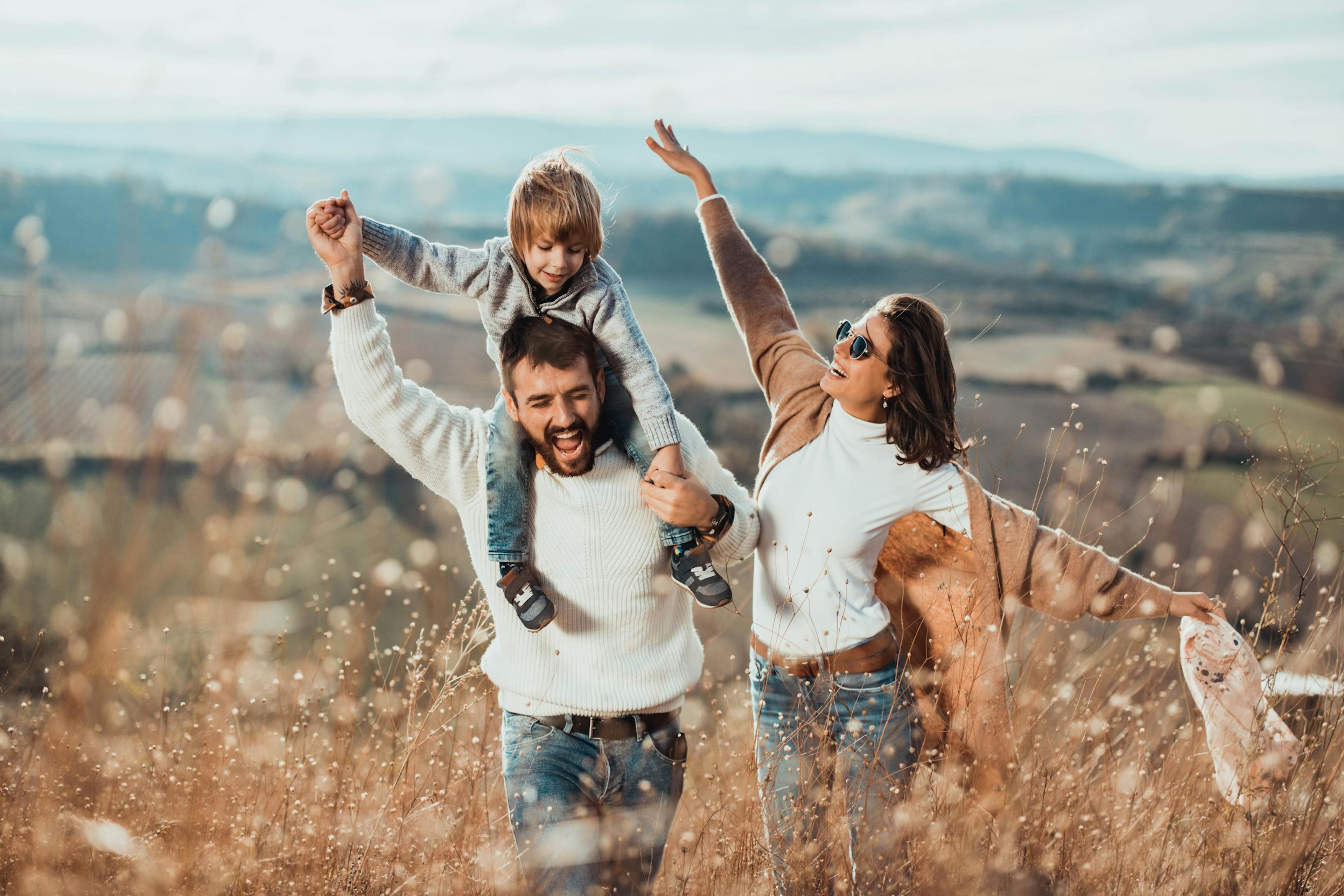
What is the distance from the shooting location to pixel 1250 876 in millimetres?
2195

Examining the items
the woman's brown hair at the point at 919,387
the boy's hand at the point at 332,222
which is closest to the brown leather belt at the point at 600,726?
the woman's brown hair at the point at 919,387

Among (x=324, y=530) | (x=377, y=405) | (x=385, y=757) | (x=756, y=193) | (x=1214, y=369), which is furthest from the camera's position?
(x=756, y=193)

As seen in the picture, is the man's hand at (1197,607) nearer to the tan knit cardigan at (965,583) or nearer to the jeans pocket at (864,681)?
the tan knit cardigan at (965,583)

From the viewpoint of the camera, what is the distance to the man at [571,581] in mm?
1979

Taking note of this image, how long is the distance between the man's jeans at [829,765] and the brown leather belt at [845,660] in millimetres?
15

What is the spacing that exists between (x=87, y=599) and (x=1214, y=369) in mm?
49901

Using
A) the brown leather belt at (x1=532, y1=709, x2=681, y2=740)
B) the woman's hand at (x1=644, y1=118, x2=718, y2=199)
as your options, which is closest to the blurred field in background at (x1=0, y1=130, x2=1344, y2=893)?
the brown leather belt at (x1=532, y1=709, x2=681, y2=740)

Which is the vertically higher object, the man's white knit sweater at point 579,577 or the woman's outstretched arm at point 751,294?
the woman's outstretched arm at point 751,294

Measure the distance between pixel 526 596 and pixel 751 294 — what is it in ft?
3.91

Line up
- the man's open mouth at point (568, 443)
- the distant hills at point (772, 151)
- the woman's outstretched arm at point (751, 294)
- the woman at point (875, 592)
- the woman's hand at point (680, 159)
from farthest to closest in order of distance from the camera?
1. the distant hills at point (772, 151)
2. the woman's hand at point (680, 159)
3. the woman's outstretched arm at point (751, 294)
4. the woman at point (875, 592)
5. the man's open mouth at point (568, 443)

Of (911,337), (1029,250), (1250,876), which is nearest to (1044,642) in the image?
(1250,876)

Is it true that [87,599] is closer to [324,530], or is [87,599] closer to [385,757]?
[385,757]

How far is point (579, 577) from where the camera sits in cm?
214

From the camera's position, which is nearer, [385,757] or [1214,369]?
[385,757]
